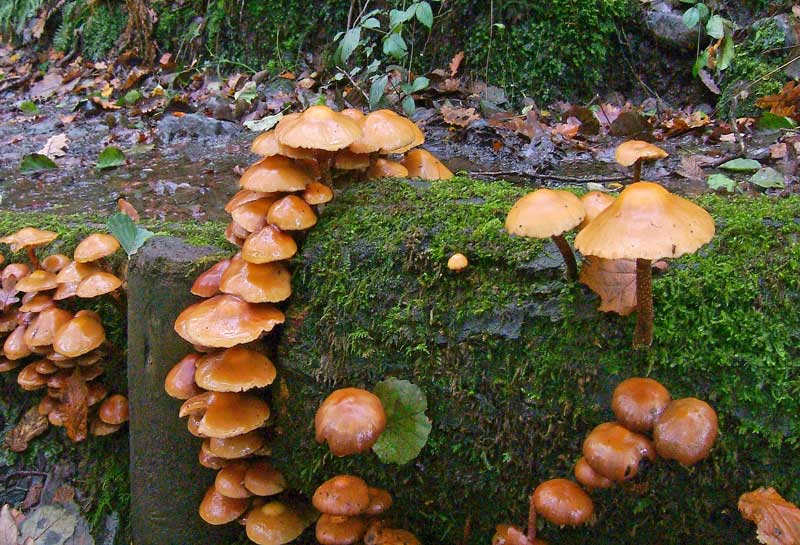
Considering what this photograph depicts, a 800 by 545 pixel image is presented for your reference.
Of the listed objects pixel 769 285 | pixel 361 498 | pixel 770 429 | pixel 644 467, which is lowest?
pixel 361 498

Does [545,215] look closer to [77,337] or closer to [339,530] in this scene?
[339,530]

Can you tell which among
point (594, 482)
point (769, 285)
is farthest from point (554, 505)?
point (769, 285)

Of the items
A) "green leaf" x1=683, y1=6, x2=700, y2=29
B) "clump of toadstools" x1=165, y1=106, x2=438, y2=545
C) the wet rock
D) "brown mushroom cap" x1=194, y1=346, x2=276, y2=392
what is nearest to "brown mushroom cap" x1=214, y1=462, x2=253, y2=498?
"clump of toadstools" x1=165, y1=106, x2=438, y2=545

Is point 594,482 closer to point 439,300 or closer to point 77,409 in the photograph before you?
point 439,300

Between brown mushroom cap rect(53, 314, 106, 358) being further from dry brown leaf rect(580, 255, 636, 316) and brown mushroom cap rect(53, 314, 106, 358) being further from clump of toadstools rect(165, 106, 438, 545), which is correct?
dry brown leaf rect(580, 255, 636, 316)

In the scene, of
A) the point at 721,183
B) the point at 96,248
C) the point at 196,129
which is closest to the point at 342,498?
the point at 96,248
